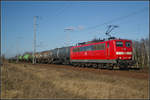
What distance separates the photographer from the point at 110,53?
18.2 m

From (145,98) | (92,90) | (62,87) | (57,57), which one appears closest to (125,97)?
(145,98)

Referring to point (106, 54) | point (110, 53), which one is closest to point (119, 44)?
point (110, 53)

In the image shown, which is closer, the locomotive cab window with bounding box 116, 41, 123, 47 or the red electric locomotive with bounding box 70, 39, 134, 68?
the red electric locomotive with bounding box 70, 39, 134, 68

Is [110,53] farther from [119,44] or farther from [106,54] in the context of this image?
[119,44]

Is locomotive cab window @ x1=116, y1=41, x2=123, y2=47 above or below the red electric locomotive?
above

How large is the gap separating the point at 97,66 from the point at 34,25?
27960 mm

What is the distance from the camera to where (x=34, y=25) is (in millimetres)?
43531

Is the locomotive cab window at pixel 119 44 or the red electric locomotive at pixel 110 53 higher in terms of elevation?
the locomotive cab window at pixel 119 44

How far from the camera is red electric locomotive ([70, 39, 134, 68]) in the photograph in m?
17.4

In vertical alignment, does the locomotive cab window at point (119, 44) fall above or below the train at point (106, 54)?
above

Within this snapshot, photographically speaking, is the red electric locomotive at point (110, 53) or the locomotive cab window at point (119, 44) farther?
the locomotive cab window at point (119, 44)

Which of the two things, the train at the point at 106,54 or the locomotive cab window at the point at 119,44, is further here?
the locomotive cab window at the point at 119,44

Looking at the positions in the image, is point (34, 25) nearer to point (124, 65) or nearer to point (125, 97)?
point (124, 65)

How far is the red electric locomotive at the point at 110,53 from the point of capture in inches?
685
